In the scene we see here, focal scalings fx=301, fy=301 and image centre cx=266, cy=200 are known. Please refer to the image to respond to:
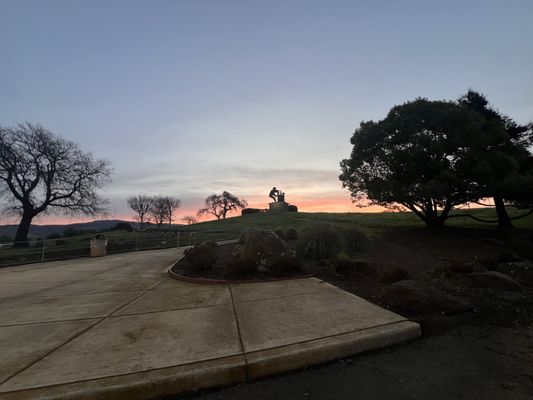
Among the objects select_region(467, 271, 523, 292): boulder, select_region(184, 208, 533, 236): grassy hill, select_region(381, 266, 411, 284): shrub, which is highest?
select_region(184, 208, 533, 236): grassy hill

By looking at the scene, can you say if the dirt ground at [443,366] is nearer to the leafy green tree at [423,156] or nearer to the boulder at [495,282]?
the boulder at [495,282]

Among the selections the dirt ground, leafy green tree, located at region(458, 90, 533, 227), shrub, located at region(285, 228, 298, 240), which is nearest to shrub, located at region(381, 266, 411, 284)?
the dirt ground

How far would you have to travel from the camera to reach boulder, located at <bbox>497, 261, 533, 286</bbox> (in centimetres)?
679

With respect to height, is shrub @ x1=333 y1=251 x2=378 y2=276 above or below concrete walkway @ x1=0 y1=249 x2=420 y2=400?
above

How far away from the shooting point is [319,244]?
31.2 ft

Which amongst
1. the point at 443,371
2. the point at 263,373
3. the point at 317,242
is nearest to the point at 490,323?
the point at 443,371

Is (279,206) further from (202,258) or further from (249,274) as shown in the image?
(249,274)

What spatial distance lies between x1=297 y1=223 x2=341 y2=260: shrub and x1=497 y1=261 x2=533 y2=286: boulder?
4416mm

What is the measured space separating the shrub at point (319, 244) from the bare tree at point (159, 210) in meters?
67.9

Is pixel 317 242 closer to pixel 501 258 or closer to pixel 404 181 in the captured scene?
pixel 501 258

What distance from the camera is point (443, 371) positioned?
9.52 feet

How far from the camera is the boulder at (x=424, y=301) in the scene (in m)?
4.45

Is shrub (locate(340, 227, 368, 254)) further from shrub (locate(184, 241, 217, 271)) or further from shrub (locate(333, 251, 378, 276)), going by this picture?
shrub (locate(184, 241, 217, 271))

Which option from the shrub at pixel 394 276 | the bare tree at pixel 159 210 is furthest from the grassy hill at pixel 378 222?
the bare tree at pixel 159 210
